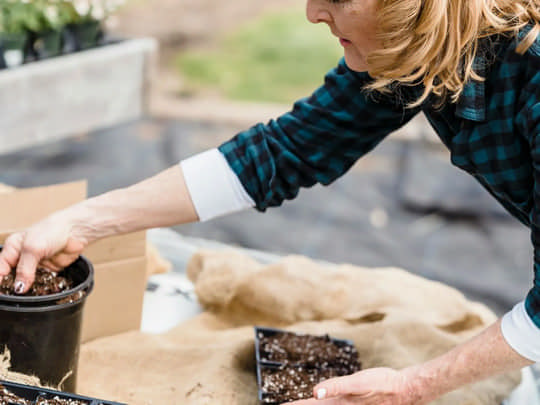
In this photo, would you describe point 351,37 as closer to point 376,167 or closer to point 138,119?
point 376,167

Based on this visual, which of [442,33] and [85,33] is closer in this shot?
[442,33]

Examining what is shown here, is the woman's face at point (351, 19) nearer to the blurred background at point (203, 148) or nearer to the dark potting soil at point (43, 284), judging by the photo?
the dark potting soil at point (43, 284)

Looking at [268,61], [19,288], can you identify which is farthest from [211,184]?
[268,61]

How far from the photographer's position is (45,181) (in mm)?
3176

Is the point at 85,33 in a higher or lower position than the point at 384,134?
lower

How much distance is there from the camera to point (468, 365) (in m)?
1.09

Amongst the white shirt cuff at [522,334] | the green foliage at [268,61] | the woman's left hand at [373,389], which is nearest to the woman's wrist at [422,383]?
the woman's left hand at [373,389]

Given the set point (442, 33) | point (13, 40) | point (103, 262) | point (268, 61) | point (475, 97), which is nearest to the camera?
point (442, 33)

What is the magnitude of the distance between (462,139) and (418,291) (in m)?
0.76

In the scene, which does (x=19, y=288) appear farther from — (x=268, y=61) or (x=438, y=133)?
(x=268, y=61)

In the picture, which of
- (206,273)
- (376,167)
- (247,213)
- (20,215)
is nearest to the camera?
(20,215)

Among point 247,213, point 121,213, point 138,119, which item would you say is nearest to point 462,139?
point 121,213

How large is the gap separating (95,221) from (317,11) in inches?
24.1

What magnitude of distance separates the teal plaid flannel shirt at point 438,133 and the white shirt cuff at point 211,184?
0.06 ft
